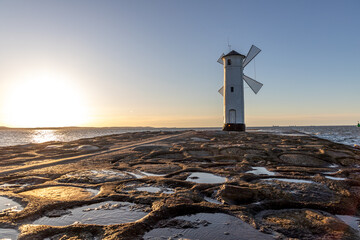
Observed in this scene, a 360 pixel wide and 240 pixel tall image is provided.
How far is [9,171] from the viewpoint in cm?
646

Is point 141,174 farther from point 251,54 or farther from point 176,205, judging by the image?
point 251,54

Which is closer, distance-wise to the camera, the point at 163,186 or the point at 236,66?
the point at 163,186

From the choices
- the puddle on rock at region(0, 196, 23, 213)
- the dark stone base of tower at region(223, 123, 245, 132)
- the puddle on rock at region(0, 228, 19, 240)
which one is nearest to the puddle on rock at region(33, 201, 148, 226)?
the puddle on rock at region(0, 228, 19, 240)

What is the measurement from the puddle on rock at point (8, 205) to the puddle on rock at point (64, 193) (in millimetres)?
302

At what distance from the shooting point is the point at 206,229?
289 cm

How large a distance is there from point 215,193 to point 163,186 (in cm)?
112

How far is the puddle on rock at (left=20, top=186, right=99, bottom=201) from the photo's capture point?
4031 millimetres

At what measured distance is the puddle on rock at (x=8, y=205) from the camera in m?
3.51

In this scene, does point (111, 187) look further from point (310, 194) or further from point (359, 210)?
point (359, 210)

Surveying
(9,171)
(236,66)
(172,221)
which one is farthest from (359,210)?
(236,66)

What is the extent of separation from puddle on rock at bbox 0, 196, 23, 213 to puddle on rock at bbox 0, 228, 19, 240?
0.75 meters

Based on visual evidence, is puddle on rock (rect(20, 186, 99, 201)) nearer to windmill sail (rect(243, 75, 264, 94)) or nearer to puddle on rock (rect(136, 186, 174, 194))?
puddle on rock (rect(136, 186, 174, 194))

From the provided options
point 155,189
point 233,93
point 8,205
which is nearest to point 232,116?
point 233,93

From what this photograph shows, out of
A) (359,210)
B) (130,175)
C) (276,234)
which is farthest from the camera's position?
(130,175)
